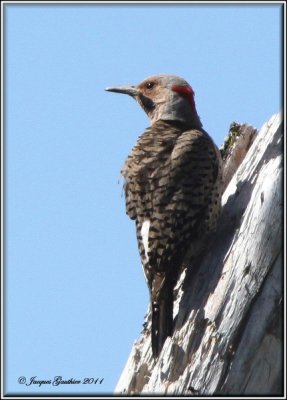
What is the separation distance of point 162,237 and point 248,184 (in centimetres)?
82

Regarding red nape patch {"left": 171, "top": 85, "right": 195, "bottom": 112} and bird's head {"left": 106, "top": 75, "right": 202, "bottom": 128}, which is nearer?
bird's head {"left": 106, "top": 75, "right": 202, "bottom": 128}

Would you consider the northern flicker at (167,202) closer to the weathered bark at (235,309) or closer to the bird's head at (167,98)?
the weathered bark at (235,309)

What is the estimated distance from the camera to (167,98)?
7.39 meters

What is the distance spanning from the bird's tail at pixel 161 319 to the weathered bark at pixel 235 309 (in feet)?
0.20

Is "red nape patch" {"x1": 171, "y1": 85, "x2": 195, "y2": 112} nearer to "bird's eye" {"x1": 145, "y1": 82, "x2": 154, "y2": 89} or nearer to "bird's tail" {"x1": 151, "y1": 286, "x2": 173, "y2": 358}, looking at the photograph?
"bird's eye" {"x1": 145, "y1": 82, "x2": 154, "y2": 89}

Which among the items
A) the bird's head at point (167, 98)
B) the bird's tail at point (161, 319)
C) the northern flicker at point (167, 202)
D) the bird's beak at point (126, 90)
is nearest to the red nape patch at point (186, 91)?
the bird's head at point (167, 98)

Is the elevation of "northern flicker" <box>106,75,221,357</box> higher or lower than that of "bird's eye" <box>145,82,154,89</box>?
lower

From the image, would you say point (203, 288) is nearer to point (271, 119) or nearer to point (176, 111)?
point (271, 119)

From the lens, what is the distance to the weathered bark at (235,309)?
16.1 ft

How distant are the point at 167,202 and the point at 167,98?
189 centimetres

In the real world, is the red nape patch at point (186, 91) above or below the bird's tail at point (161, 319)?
above

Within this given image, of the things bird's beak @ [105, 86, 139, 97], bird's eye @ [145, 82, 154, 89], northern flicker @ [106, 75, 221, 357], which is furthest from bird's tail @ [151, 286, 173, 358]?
bird's beak @ [105, 86, 139, 97]

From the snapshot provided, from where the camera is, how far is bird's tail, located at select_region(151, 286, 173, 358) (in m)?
5.39

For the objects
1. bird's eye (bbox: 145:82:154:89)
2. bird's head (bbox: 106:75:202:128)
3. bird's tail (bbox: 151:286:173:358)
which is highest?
bird's eye (bbox: 145:82:154:89)
